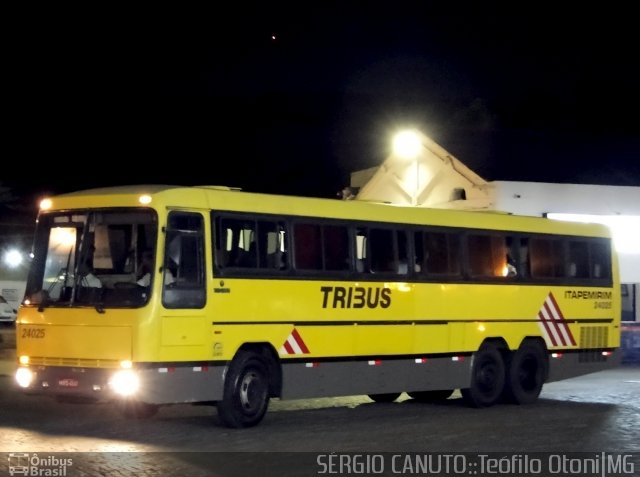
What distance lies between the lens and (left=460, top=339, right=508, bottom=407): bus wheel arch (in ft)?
62.5

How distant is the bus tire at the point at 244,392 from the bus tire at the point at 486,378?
476 cm

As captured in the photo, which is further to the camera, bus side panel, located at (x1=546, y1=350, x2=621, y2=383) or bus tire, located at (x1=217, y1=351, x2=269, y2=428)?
bus side panel, located at (x1=546, y1=350, x2=621, y2=383)

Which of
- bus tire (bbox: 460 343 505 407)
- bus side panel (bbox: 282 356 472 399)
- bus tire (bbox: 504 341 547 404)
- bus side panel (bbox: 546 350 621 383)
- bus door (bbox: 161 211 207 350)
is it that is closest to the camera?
bus door (bbox: 161 211 207 350)

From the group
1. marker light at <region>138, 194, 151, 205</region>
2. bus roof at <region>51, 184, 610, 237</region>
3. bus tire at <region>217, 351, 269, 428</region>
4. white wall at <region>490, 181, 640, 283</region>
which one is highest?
white wall at <region>490, 181, 640, 283</region>

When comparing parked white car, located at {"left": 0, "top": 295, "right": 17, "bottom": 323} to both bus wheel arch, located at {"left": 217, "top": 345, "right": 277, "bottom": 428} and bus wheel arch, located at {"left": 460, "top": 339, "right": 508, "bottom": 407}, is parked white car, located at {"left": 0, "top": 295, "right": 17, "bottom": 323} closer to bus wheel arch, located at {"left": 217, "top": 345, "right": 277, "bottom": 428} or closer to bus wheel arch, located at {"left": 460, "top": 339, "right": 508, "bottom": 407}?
bus wheel arch, located at {"left": 460, "top": 339, "right": 508, "bottom": 407}

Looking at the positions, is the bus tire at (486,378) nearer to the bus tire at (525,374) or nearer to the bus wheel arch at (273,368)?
the bus tire at (525,374)

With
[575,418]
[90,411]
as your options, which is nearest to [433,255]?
[575,418]

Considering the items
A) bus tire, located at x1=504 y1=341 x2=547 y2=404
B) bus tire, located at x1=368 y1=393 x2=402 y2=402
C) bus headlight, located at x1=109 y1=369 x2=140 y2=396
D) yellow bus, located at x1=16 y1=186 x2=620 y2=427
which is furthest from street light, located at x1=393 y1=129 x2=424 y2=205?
bus headlight, located at x1=109 y1=369 x2=140 y2=396

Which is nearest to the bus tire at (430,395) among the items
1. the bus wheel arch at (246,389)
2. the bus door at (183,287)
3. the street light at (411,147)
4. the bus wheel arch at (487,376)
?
the bus wheel arch at (487,376)

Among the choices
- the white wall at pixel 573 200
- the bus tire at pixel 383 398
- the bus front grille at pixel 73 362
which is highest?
the white wall at pixel 573 200

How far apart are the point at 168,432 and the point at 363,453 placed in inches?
114

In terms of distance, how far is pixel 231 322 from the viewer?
15.1 m

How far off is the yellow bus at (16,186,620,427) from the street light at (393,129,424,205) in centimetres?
1424

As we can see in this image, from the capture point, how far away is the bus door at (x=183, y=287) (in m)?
14.3
